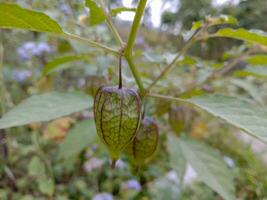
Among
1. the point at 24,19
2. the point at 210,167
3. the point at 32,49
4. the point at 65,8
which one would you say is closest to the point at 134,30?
the point at 24,19

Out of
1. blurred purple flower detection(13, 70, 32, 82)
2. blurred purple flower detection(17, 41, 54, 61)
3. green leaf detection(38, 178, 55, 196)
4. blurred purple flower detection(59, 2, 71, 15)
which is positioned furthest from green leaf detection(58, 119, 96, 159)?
blurred purple flower detection(13, 70, 32, 82)

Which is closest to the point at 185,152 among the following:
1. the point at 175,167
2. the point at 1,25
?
the point at 175,167

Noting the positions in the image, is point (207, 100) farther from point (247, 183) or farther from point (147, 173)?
point (247, 183)

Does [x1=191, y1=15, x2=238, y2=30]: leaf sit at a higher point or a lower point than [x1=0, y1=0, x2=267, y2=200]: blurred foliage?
higher

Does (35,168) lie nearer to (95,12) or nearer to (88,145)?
(88,145)

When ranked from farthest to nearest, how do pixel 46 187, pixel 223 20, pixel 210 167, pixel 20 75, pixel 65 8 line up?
pixel 20 75 < pixel 65 8 < pixel 46 187 < pixel 210 167 < pixel 223 20

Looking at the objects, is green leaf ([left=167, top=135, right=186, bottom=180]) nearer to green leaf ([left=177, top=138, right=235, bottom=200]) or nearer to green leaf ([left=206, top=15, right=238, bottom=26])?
green leaf ([left=177, top=138, right=235, bottom=200])
